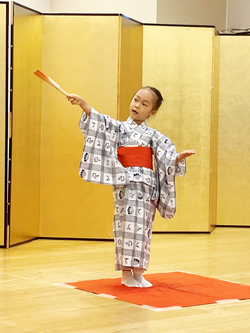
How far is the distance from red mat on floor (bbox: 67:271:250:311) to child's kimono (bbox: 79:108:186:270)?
0.15 meters

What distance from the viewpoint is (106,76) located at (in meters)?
5.43

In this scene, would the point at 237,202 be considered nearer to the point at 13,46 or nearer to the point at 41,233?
the point at 41,233

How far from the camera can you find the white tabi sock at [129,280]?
3545 mm

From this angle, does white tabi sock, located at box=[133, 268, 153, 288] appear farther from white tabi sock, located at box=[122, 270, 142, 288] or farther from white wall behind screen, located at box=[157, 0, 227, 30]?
white wall behind screen, located at box=[157, 0, 227, 30]

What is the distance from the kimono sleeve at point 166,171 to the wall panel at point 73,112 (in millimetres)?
1810

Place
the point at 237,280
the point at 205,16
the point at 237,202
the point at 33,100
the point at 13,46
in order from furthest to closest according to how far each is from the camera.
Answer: the point at 205,16 → the point at 237,202 → the point at 33,100 → the point at 13,46 → the point at 237,280

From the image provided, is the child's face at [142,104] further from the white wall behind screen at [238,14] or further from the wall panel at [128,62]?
the white wall behind screen at [238,14]

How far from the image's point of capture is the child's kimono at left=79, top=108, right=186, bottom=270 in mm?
3518

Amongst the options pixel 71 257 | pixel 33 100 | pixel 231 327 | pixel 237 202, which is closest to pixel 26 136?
pixel 33 100

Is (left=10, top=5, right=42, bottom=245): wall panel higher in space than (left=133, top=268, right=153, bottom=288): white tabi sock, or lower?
higher

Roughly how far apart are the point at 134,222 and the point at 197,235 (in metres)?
2.63

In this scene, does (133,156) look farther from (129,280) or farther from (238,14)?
(238,14)

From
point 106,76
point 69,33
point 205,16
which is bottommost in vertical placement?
point 106,76

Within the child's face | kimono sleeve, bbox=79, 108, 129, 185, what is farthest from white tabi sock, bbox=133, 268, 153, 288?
the child's face
